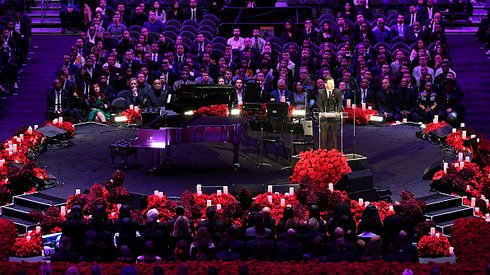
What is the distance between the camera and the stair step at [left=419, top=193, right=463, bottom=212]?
16.9 meters

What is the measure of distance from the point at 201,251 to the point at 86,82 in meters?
10.4

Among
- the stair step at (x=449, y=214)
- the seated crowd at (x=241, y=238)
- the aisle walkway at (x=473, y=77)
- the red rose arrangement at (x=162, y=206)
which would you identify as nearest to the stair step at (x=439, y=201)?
the stair step at (x=449, y=214)

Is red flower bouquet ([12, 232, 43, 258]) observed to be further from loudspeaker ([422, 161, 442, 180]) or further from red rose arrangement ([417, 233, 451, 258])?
loudspeaker ([422, 161, 442, 180])

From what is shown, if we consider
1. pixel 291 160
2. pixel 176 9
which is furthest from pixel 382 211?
pixel 176 9

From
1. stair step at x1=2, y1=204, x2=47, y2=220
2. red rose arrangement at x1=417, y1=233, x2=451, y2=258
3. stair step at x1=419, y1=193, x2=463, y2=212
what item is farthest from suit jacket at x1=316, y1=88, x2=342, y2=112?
stair step at x1=2, y1=204, x2=47, y2=220

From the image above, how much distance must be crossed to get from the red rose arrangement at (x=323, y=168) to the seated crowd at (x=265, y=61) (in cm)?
460

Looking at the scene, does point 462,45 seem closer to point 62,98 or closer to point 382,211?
point 62,98

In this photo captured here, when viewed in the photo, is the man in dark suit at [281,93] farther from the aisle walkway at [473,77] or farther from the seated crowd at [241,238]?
the seated crowd at [241,238]

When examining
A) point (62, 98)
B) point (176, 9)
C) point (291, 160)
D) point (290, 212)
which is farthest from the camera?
point (176, 9)

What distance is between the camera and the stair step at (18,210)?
16973 mm

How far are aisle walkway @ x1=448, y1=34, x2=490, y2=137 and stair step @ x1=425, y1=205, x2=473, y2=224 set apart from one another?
247 inches

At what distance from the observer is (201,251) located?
13828mm

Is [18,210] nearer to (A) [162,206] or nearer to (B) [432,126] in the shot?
→ (A) [162,206]

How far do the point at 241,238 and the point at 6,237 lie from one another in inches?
135
